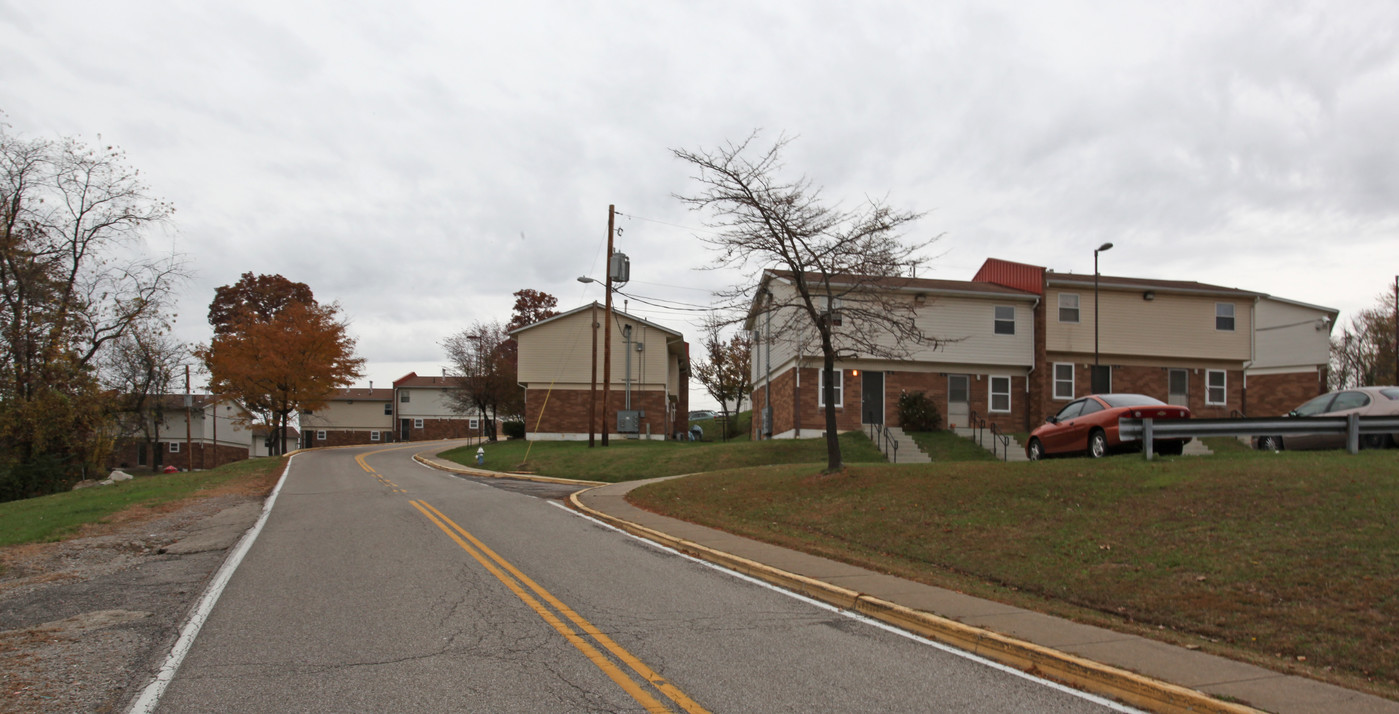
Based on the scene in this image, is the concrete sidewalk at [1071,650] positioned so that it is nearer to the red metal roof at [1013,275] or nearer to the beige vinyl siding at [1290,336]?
the red metal roof at [1013,275]

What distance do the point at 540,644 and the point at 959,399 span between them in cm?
2967

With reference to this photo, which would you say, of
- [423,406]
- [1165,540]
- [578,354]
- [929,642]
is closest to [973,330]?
[578,354]

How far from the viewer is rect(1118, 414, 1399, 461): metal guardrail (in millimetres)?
14195

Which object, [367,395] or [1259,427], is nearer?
[1259,427]

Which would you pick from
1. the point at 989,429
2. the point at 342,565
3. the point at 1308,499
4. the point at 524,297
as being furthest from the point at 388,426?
the point at 1308,499

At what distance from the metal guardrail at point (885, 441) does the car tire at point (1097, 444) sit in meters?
10.9

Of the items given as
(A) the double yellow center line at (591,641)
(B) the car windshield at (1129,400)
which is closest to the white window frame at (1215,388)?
(B) the car windshield at (1129,400)

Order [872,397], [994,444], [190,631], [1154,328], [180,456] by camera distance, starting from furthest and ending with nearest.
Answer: [180,456] → [1154,328] → [872,397] → [994,444] → [190,631]

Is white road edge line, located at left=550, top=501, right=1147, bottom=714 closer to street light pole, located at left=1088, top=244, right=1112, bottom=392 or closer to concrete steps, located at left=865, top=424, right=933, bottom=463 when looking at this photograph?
concrete steps, located at left=865, top=424, right=933, bottom=463

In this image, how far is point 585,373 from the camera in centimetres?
4562

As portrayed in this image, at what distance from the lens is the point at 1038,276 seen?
114 feet

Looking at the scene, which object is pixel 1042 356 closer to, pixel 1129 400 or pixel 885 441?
pixel 885 441

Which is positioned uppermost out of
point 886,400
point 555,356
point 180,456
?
point 555,356

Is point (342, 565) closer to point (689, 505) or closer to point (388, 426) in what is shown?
point (689, 505)
